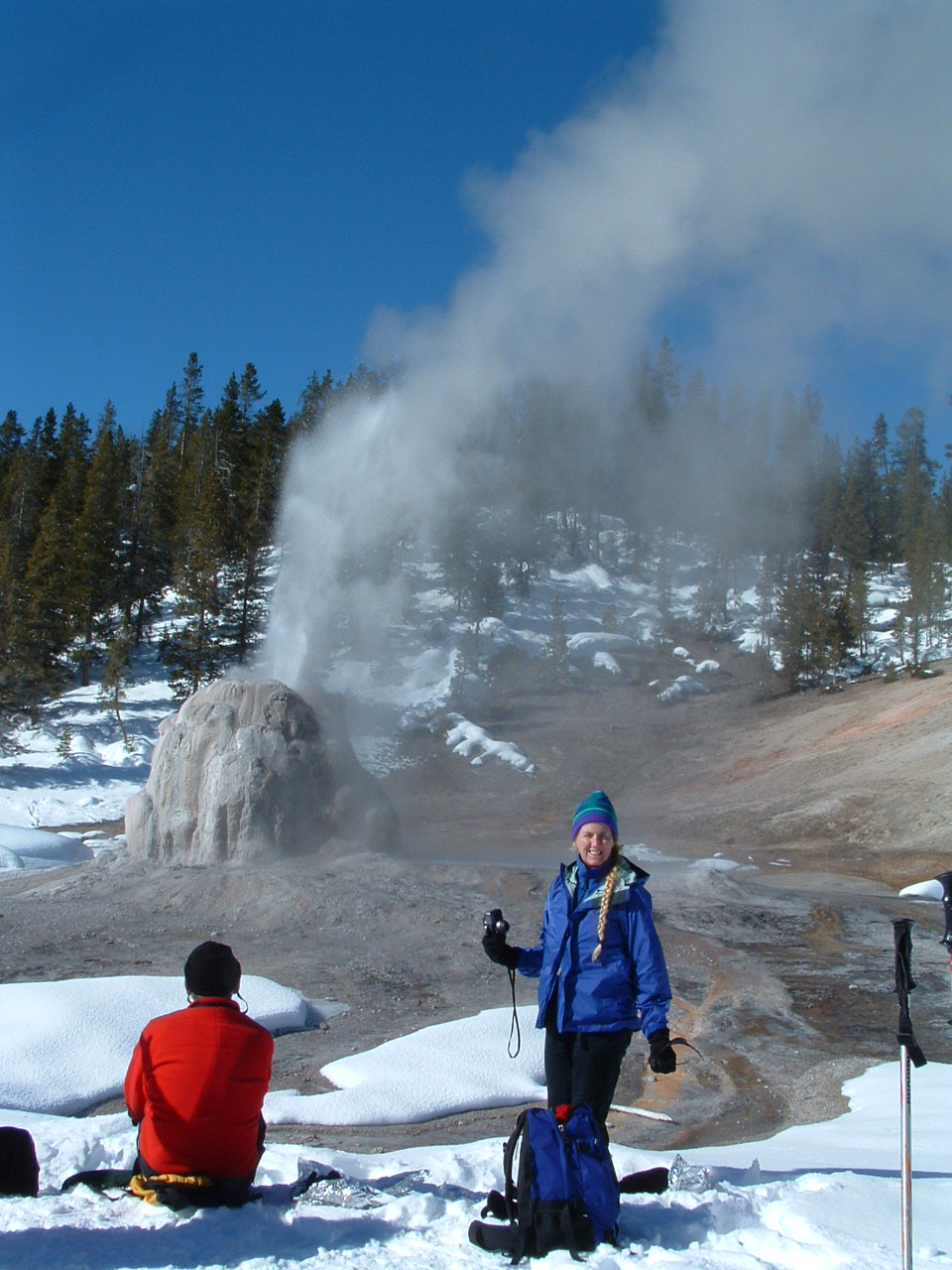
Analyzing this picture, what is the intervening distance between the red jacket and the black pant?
121cm

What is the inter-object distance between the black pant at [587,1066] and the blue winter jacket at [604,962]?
6 centimetres

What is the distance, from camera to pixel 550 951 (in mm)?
4035

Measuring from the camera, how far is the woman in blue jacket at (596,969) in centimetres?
389

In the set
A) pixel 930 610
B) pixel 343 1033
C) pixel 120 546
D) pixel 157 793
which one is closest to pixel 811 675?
pixel 930 610

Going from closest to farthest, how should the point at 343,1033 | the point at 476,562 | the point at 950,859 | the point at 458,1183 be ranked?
the point at 458,1183
the point at 343,1033
the point at 950,859
the point at 476,562

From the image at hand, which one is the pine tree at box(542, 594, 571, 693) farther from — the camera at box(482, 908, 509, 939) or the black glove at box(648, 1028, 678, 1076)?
the black glove at box(648, 1028, 678, 1076)

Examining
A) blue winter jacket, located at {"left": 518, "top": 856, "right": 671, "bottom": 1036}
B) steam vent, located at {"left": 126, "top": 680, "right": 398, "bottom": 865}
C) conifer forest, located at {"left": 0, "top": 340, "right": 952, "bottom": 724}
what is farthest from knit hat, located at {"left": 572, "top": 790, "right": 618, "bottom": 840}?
conifer forest, located at {"left": 0, "top": 340, "right": 952, "bottom": 724}

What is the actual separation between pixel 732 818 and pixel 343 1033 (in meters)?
21.0

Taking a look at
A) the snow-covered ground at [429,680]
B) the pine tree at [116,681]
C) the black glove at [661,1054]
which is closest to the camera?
the black glove at [661,1054]

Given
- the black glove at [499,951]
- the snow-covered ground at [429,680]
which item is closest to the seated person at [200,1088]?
the black glove at [499,951]

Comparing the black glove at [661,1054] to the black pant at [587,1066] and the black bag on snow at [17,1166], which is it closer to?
the black pant at [587,1066]

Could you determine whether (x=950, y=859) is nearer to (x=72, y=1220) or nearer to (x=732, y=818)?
(x=732, y=818)

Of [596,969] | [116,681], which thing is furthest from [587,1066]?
[116,681]

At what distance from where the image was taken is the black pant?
3.92 m
